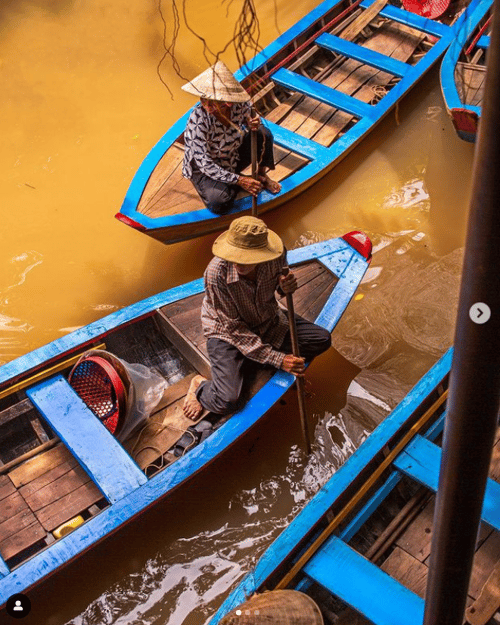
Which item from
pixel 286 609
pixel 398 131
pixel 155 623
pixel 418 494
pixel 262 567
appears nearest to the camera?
pixel 286 609

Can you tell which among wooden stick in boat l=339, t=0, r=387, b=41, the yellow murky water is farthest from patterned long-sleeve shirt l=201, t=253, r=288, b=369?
wooden stick in boat l=339, t=0, r=387, b=41

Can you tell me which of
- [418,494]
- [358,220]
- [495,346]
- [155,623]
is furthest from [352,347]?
[495,346]

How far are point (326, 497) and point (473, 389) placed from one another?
7.48 ft

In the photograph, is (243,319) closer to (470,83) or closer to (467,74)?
(470,83)

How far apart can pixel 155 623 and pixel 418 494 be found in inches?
70.2

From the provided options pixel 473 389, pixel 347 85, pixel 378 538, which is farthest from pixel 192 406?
pixel 347 85

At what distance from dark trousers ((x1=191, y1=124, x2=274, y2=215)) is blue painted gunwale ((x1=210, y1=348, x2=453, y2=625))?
2.19 metres

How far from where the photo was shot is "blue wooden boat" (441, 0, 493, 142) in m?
6.45

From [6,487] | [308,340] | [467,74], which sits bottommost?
[6,487]

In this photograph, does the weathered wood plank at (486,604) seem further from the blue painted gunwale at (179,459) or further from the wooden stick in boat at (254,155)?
the wooden stick in boat at (254,155)

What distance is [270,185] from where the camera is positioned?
617 cm

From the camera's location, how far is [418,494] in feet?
13.5

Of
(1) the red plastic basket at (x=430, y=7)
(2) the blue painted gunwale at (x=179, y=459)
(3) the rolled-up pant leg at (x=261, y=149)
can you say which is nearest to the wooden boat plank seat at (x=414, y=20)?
(1) the red plastic basket at (x=430, y=7)

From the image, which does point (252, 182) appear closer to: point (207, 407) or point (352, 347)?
point (352, 347)
